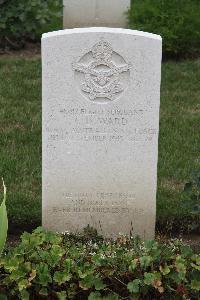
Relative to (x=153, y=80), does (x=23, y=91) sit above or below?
below

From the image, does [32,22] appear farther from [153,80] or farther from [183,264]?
[183,264]

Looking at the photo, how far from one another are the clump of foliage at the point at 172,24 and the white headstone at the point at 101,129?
4.47m

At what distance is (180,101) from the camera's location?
25.9ft

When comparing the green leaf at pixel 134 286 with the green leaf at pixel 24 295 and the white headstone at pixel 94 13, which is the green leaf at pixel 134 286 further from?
the white headstone at pixel 94 13

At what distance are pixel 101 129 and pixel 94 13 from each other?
5.79 m

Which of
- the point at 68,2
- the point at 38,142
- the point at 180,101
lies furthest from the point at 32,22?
the point at 38,142

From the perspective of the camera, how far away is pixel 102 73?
4762mm

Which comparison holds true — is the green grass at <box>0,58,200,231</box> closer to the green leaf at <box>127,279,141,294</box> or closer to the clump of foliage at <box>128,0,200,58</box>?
the clump of foliage at <box>128,0,200,58</box>

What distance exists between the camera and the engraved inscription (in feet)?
15.4

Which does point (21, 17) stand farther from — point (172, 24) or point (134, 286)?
point (134, 286)

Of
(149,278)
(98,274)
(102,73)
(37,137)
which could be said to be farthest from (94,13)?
(149,278)

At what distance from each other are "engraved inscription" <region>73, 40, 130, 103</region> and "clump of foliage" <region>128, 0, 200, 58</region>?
4500 mm

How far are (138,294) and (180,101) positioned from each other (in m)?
4.07

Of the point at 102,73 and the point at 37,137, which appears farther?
the point at 37,137
